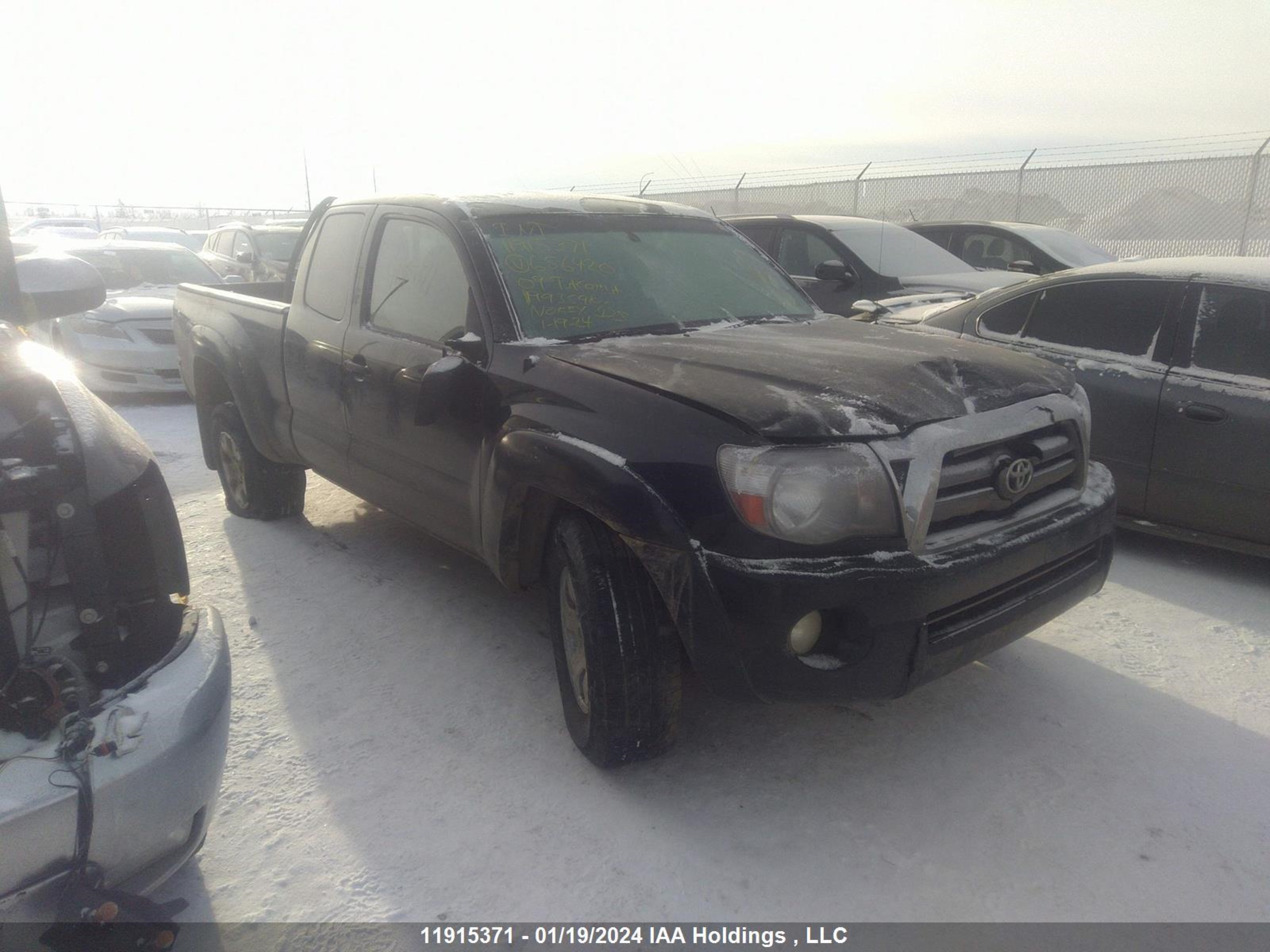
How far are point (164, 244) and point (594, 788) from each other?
35.5 feet

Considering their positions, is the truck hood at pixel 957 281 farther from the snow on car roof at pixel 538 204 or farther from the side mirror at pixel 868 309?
the snow on car roof at pixel 538 204

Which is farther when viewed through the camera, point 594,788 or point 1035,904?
point 594,788

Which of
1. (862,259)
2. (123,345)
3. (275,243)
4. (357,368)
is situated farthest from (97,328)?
(862,259)

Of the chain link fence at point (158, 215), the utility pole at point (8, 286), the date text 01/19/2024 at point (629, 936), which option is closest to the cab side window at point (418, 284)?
the utility pole at point (8, 286)

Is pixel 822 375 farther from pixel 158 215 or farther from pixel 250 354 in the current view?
pixel 158 215

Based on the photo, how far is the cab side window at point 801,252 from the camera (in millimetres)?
8469

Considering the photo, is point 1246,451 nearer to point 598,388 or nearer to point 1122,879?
point 1122,879

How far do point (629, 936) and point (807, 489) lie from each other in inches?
47.6

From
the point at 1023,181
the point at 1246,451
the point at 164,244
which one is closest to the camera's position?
the point at 1246,451

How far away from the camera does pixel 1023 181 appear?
15484mm

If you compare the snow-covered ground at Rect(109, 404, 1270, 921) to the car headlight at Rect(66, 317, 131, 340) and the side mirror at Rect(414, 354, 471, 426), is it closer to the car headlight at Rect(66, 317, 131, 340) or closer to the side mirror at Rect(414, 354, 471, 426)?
the side mirror at Rect(414, 354, 471, 426)

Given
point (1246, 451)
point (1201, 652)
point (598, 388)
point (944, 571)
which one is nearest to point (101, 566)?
point (598, 388)

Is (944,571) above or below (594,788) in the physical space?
above

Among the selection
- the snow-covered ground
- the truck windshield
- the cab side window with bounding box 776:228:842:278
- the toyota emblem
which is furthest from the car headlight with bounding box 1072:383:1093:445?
the cab side window with bounding box 776:228:842:278
